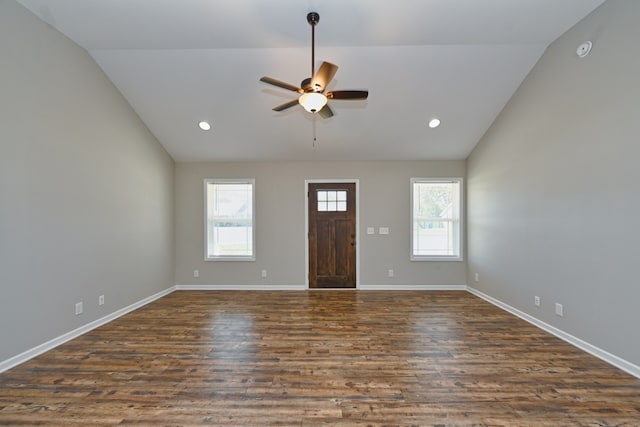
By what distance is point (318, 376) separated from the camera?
235cm

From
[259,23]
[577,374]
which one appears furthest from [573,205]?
[259,23]

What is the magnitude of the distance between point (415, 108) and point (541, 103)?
4.81ft

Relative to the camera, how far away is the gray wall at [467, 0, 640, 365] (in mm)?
2395

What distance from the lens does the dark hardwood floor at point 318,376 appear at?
1.89 m

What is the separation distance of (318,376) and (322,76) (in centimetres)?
247

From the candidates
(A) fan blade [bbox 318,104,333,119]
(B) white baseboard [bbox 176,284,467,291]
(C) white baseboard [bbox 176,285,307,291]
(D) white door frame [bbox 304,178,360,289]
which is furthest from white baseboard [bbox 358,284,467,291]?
(A) fan blade [bbox 318,104,333,119]

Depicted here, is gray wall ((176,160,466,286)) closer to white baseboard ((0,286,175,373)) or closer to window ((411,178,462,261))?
window ((411,178,462,261))

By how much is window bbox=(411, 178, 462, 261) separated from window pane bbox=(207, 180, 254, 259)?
311 cm

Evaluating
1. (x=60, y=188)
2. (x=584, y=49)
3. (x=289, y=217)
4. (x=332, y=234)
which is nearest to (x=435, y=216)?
(x=332, y=234)

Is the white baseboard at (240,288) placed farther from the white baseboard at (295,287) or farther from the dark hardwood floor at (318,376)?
the dark hardwood floor at (318,376)

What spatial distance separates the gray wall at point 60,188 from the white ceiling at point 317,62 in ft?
1.13

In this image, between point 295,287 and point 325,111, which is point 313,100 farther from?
point 295,287

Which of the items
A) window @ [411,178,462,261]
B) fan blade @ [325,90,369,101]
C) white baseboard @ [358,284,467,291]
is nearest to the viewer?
fan blade @ [325,90,369,101]

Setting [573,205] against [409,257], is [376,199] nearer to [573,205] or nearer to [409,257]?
[409,257]
